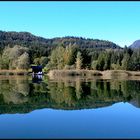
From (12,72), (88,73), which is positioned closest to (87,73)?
(88,73)

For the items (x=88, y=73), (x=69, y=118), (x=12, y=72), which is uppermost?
(x=12, y=72)

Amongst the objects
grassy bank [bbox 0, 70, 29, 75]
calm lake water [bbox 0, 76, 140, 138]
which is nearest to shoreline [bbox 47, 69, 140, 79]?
grassy bank [bbox 0, 70, 29, 75]

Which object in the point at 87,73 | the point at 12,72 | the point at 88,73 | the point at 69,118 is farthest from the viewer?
the point at 12,72

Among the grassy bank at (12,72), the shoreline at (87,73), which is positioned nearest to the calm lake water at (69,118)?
the shoreline at (87,73)

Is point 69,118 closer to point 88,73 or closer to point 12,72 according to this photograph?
point 88,73

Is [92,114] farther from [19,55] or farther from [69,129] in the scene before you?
[19,55]

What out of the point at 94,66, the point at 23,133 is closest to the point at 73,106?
the point at 23,133

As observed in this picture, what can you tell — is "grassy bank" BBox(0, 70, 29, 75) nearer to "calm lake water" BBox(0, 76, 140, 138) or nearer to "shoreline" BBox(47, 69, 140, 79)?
"shoreline" BBox(47, 69, 140, 79)

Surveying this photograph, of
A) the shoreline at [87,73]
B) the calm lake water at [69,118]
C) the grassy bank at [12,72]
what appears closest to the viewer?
the calm lake water at [69,118]

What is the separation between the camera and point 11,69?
277ft

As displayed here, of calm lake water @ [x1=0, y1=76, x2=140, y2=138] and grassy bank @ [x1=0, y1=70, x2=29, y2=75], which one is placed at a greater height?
grassy bank @ [x1=0, y1=70, x2=29, y2=75]

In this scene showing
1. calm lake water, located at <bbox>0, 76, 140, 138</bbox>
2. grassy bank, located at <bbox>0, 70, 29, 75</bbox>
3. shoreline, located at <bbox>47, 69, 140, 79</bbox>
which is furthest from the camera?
grassy bank, located at <bbox>0, 70, 29, 75</bbox>

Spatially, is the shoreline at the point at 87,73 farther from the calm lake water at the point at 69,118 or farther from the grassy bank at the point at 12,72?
the calm lake water at the point at 69,118

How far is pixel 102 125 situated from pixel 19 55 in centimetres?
7739
